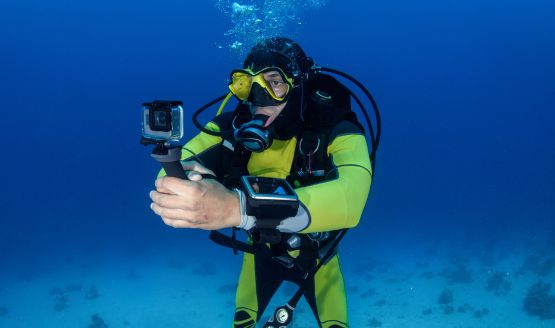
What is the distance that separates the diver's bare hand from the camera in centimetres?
172

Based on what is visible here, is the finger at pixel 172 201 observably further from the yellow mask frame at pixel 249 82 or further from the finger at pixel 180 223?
the yellow mask frame at pixel 249 82

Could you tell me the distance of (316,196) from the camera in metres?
2.14

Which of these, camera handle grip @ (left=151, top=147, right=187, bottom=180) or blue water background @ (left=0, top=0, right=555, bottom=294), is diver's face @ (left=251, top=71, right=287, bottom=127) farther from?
blue water background @ (left=0, top=0, right=555, bottom=294)

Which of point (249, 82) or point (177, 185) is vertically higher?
point (249, 82)

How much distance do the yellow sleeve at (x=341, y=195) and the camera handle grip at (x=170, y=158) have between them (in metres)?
0.71

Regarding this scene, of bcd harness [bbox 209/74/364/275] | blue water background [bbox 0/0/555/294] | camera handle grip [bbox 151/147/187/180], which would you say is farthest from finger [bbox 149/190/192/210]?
blue water background [bbox 0/0/555/294]

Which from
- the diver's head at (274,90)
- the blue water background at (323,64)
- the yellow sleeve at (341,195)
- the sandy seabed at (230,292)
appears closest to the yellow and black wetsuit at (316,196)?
the yellow sleeve at (341,195)

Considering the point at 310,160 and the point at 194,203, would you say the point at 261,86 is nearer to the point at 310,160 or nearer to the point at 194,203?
the point at 310,160

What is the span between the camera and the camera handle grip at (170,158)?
1.57 metres

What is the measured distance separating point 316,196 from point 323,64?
349 ft

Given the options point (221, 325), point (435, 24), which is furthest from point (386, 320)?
point (435, 24)

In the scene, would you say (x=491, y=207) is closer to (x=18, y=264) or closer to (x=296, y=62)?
(x=18, y=264)

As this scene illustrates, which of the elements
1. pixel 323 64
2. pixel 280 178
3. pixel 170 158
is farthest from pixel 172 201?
pixel 323 64

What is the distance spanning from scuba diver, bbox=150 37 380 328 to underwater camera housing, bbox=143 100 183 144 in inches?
10.3
